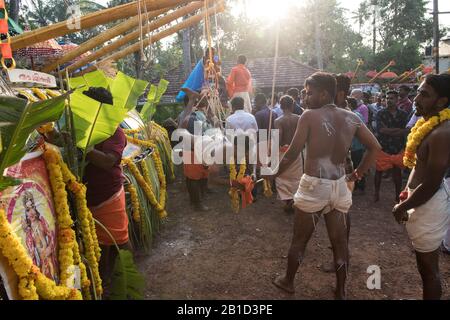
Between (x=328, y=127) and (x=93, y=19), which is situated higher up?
(x=93, y=19)

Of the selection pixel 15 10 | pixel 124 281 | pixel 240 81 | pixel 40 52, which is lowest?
pixel 124 281

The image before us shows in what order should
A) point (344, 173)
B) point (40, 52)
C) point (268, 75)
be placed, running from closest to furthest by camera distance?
point (344, 173) < point (40, 52) < point (268, 75)

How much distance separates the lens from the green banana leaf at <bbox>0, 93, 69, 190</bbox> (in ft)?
5.55

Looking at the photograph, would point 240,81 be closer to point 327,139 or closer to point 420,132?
point 327,139

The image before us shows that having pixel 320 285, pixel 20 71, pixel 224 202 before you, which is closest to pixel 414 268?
pixel 320 285

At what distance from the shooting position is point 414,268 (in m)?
3.99

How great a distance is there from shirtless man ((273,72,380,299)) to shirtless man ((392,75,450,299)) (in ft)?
1.92

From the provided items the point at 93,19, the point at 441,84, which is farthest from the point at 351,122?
the point at 93,19

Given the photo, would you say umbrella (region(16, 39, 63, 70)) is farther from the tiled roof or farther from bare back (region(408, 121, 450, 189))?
the tiled roof

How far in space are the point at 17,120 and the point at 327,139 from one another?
2413mm

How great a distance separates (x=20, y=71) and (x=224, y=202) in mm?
4468

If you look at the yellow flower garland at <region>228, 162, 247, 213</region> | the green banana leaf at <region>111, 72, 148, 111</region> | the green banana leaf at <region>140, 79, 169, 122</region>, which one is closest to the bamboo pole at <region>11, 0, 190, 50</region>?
the green banana leaf at <region>111, 72, 148, 111</region>

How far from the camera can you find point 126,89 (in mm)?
4293

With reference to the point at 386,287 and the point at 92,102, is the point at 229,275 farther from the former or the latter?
the point at 92,102
